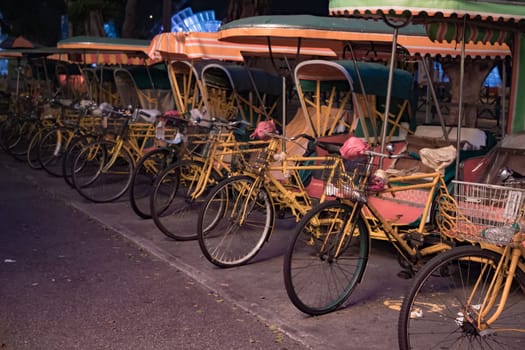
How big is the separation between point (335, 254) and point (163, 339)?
1.35m

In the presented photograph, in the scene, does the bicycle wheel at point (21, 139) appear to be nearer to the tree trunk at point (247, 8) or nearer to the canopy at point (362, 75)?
the tree trunk at point (247, 8)

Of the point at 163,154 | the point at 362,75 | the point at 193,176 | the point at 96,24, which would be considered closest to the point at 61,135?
the point at 163,154

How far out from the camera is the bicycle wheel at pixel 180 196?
7672mm

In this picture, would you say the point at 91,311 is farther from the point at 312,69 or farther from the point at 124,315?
the point at 312,69

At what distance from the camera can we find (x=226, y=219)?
24.3ft

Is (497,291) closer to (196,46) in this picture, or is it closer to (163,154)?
(163,154)

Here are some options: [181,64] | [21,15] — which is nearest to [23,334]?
[181,64]

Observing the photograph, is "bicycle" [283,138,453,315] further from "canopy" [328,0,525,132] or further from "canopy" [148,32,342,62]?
"canopy" [148,32,342,62]

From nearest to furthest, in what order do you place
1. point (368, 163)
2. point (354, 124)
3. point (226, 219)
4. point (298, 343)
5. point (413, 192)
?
1. point (298, 343)
2. point (368, 163)
3. point (413, 192)
4. point (226, 219)
5. point (354, 124)

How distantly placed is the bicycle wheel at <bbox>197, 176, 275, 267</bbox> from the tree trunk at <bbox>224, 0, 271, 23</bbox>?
7.41 metres

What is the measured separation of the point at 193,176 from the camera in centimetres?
788

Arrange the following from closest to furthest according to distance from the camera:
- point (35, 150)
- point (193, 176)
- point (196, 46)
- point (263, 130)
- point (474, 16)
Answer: point (474, 16), point (263, 130), point (193, 176), point (196, 46), point (35, 150)

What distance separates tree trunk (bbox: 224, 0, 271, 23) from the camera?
1400cm

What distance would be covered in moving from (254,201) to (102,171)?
356 centimetres
